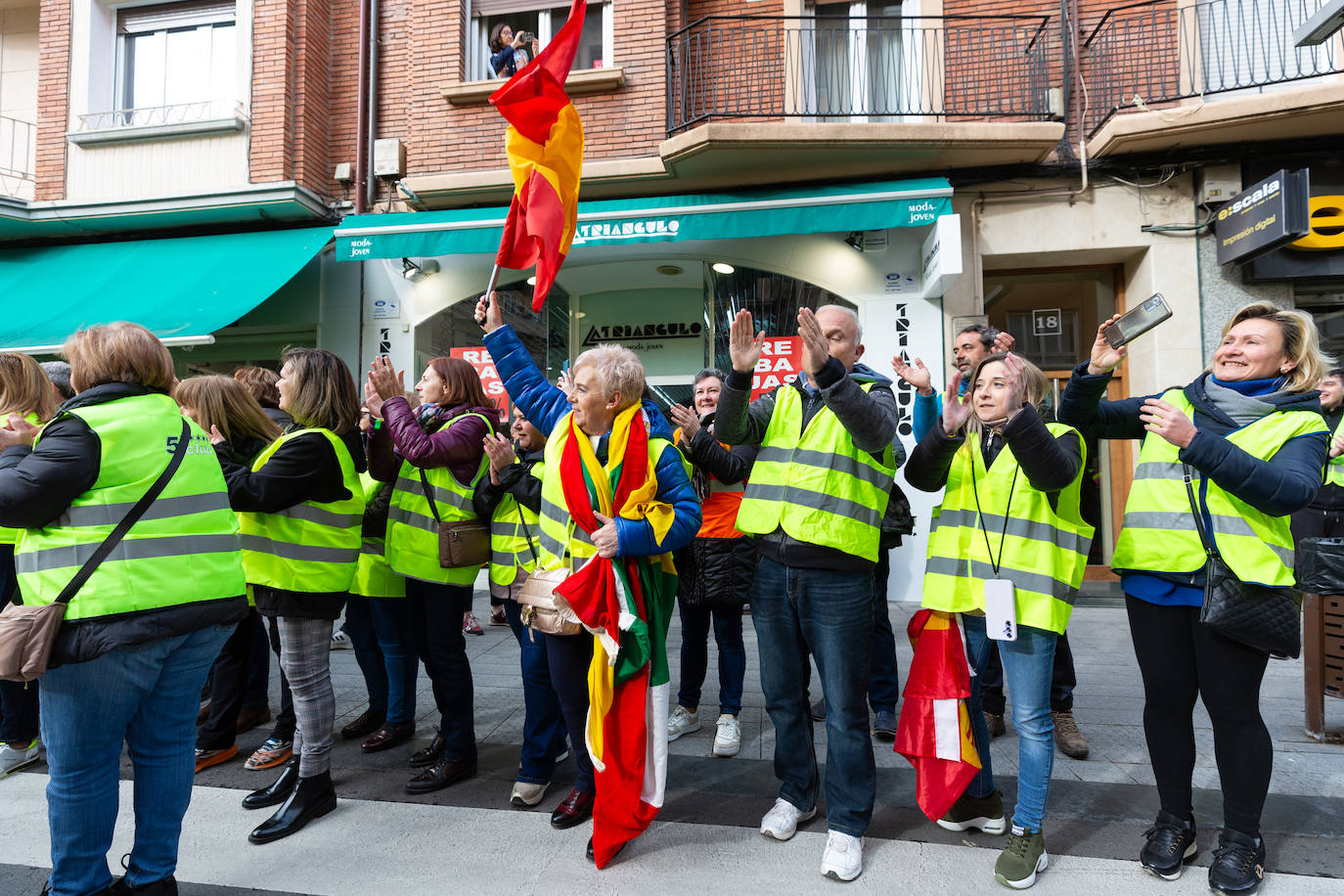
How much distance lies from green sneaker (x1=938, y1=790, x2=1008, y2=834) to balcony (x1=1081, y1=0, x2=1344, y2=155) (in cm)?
687

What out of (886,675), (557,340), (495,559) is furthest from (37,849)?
(557,340)

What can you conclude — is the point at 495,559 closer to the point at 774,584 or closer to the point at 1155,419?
the point at 774,584

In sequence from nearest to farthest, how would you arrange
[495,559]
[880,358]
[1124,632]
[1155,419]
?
1. [1155,419]
2. [495,559]
3. [1124,632]
4. [880,358]

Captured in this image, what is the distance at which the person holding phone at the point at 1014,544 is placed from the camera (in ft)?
8.64

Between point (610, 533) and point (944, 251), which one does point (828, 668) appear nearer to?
point (610, 533)

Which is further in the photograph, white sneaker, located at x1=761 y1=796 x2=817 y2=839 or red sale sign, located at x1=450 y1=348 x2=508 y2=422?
red sale sign, located at x1=450 y1=348 x2=508 y2=422

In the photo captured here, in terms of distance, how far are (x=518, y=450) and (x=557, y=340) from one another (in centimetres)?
604

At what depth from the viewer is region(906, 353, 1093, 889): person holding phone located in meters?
2.63

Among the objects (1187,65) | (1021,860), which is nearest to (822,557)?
(1021,860)

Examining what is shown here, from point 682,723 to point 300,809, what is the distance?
75.7 inches

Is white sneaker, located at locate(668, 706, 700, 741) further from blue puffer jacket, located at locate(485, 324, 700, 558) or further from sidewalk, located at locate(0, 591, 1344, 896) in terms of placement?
blue puffer jacket, located at locate(485, 324, 700, 558)

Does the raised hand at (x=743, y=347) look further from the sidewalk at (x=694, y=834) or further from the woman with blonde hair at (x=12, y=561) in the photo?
the woman with blonde hair at (x=12, y=561)

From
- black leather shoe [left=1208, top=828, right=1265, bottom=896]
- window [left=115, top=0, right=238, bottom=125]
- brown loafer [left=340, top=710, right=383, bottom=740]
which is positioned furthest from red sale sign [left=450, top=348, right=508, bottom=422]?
black leather shoe [left=1208, top=828, right=1265, bottom=896]

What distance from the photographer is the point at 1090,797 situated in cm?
336
